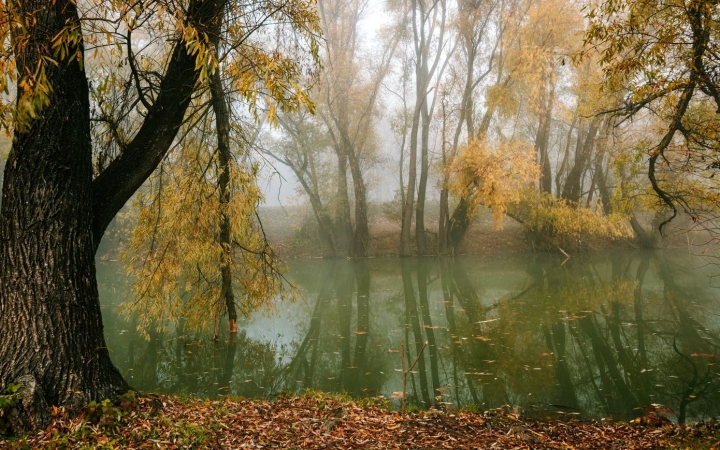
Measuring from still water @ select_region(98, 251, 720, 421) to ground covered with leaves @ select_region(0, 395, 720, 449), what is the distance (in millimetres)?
1139

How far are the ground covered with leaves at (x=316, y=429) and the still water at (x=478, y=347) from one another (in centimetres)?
114

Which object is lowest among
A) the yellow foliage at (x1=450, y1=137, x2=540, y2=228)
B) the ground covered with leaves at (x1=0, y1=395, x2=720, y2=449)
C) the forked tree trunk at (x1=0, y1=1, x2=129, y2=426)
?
the ground covered with leaves at (x1=0, y1=395, x2=720, y2=449)

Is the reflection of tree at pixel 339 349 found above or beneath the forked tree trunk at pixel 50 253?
beneath

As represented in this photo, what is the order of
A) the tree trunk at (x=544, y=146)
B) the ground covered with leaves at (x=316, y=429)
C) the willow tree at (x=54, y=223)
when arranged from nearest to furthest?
the ground covered with leaves at (x=316, y=429)
the willow tree at (x=54, y=223)
the tree trunk at (x=544, y=146)

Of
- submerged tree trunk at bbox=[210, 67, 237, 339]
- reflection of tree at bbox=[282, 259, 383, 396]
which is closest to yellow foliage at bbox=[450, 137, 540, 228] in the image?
reflection of tree at bbox=[282, 259, 383, 396]

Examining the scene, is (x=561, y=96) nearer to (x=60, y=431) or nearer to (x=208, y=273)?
(x=208, y=273)

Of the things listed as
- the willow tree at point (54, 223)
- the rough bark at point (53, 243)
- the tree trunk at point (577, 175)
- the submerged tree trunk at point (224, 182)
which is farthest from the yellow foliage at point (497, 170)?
the rough bark at point (53, 243)

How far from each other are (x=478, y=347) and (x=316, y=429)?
5.40m

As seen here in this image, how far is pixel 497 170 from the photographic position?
71.7ft

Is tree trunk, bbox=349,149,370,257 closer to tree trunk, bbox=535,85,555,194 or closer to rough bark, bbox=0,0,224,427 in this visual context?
tree trunk, bbox=535,85,555,194

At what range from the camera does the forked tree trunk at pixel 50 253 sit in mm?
4059

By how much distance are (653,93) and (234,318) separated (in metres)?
7.76

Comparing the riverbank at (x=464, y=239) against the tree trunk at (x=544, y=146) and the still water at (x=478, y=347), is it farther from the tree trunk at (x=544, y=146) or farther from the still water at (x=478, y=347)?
the still water at (x=478, y=347)

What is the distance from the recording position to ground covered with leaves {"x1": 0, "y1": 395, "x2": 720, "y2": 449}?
390 cm
